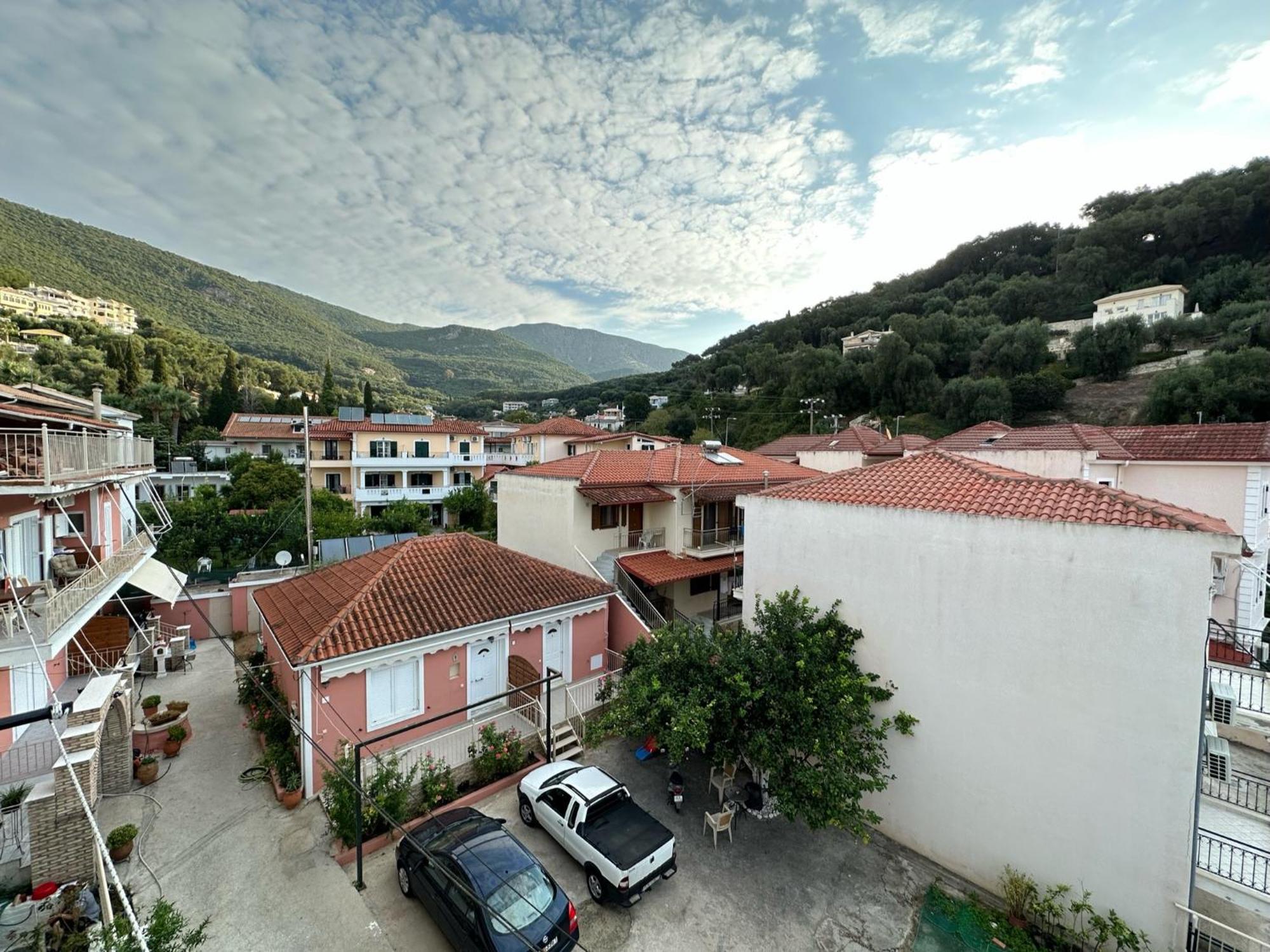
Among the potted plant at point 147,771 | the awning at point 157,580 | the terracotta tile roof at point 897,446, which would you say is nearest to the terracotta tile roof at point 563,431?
the terracotta tile roof at point 897,446

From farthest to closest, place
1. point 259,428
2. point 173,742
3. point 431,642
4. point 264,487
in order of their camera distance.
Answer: point 259,428 → point 264,487 → point 173,742 → point 431,642

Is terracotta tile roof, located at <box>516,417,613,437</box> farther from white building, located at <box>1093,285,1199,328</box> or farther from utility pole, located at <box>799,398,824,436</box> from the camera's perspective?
white building, located at <box>1093,285,1199,328</box>

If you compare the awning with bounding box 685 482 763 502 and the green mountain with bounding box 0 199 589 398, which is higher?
the green mountain with bounding box 0 199 589 398

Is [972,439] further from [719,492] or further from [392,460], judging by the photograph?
[392,460]

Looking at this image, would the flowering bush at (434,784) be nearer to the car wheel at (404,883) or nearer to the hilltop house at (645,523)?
the car wheel at (404,883)

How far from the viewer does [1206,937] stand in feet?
25.0

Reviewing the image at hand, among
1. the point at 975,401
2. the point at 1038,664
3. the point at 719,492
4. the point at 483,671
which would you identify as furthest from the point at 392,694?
the point at 975,401

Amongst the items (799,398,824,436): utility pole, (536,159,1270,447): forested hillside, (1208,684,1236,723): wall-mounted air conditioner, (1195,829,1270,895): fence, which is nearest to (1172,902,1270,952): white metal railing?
(1195,829,1270,895): fence

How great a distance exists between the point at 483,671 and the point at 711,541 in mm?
10561

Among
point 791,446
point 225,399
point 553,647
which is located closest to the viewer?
point 553,647

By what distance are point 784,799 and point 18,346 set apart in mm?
96869

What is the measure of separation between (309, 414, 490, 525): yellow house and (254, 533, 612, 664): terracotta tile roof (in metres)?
25.6

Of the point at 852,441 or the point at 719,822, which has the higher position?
the point at 852,441

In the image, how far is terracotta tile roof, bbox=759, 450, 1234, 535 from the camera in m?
7.69
